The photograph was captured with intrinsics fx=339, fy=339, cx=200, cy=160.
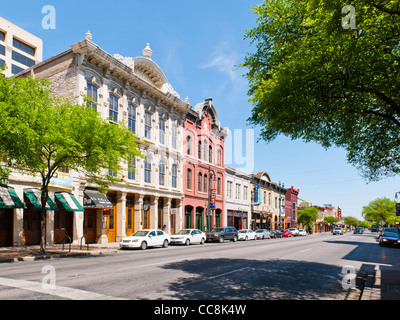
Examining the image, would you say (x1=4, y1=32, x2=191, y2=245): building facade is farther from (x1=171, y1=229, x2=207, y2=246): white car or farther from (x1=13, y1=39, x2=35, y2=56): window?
(x1=13, y1=39, x2=35, y2=56): window

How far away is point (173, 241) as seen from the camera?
1133 inches

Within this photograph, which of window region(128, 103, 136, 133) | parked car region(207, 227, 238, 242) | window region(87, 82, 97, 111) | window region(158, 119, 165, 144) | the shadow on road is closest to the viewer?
the shadow on road

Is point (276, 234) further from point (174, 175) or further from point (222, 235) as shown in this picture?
point (174, 175)

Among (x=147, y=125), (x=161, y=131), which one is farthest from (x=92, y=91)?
(x=161, y=131)

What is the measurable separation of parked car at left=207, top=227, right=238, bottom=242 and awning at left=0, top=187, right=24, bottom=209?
19.1 m

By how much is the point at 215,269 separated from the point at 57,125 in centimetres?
966

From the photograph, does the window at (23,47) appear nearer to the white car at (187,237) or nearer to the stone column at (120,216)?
the stone column at (120,216)

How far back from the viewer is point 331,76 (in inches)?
381

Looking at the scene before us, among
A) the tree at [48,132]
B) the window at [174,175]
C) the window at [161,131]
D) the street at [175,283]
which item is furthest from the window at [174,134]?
the street at [175,283]

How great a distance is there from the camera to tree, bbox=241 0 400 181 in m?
8.69

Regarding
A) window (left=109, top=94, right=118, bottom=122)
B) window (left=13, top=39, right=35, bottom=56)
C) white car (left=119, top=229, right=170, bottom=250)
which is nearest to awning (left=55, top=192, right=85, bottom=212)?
white car (left=119, top=229, right=170, bottom=250)

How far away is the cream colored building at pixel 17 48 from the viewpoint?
62.2 m
